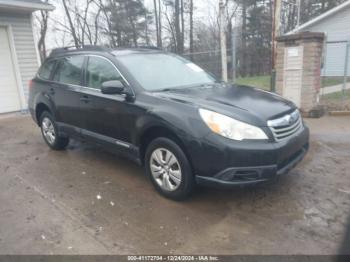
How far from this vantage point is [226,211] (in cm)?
341

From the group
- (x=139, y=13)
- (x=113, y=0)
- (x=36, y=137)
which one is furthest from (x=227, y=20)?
(x=36, y=137)

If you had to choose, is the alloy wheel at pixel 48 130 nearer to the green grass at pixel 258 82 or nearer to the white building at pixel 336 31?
the green grass at pixel 258 82

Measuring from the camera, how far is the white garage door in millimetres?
9211

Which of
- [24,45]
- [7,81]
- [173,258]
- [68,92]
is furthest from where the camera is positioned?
[24,45]

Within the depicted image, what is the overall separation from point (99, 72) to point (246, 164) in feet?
8.02

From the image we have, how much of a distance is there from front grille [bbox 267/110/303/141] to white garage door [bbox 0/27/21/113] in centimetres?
856

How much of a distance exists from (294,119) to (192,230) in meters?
1.69

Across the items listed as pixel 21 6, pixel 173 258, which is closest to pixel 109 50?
pixel 173 258

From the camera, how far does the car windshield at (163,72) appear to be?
401 cm

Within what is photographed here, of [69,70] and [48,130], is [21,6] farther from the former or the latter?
[69,70]

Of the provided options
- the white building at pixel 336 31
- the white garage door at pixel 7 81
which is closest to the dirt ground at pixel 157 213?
the white garage door at pixel 7 81

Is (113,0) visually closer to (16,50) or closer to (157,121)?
(16,50)

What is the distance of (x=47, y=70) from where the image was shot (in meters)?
5.62

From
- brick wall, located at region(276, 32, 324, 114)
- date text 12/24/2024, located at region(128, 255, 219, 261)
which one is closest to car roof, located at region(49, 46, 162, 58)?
date text 12/24/2024, located at region(128, 255, 219, 261)
